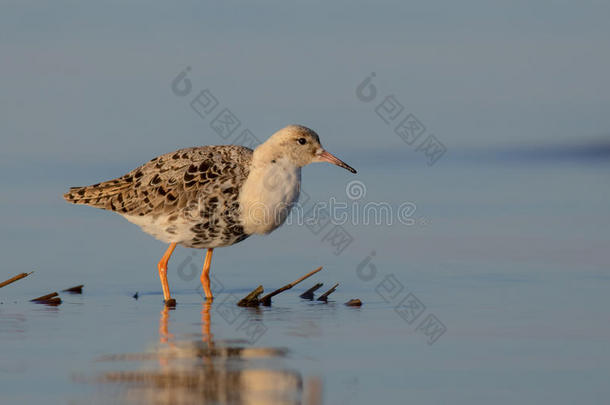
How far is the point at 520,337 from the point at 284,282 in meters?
3.96

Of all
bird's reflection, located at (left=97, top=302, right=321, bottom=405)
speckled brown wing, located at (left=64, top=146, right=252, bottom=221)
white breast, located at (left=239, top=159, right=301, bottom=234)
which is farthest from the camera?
speckled brown wing, located at (left=64, top=146, right=252, bottom=221)

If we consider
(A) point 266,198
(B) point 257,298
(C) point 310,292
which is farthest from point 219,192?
(C) point 310,292

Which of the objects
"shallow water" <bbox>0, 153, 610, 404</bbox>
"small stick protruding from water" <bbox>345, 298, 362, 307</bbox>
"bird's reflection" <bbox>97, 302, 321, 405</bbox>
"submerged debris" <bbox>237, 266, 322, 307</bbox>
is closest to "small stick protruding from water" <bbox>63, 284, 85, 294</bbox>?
"shallow water" <bbox>0, 153, 610, 404</bbox>

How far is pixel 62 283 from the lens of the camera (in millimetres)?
13500

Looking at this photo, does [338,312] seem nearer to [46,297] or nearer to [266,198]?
[266,198]

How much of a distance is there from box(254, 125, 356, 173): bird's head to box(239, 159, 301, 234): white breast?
156 mm

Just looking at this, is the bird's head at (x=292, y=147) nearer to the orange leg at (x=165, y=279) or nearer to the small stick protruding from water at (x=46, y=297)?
the orange leg at (x=165, y=279)

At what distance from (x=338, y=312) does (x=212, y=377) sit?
3114 mm

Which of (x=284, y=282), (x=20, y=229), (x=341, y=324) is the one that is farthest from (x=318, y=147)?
(x=20, y=229)

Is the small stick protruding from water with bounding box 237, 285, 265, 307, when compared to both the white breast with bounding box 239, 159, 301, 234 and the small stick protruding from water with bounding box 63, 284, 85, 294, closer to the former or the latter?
the white breast with bounding box 239, 159, 301, 234

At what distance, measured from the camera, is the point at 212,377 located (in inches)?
355

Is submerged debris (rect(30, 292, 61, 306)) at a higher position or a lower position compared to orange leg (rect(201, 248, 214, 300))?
lower

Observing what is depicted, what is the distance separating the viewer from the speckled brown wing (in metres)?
13.1

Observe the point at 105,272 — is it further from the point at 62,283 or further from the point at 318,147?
the point at 318,147
